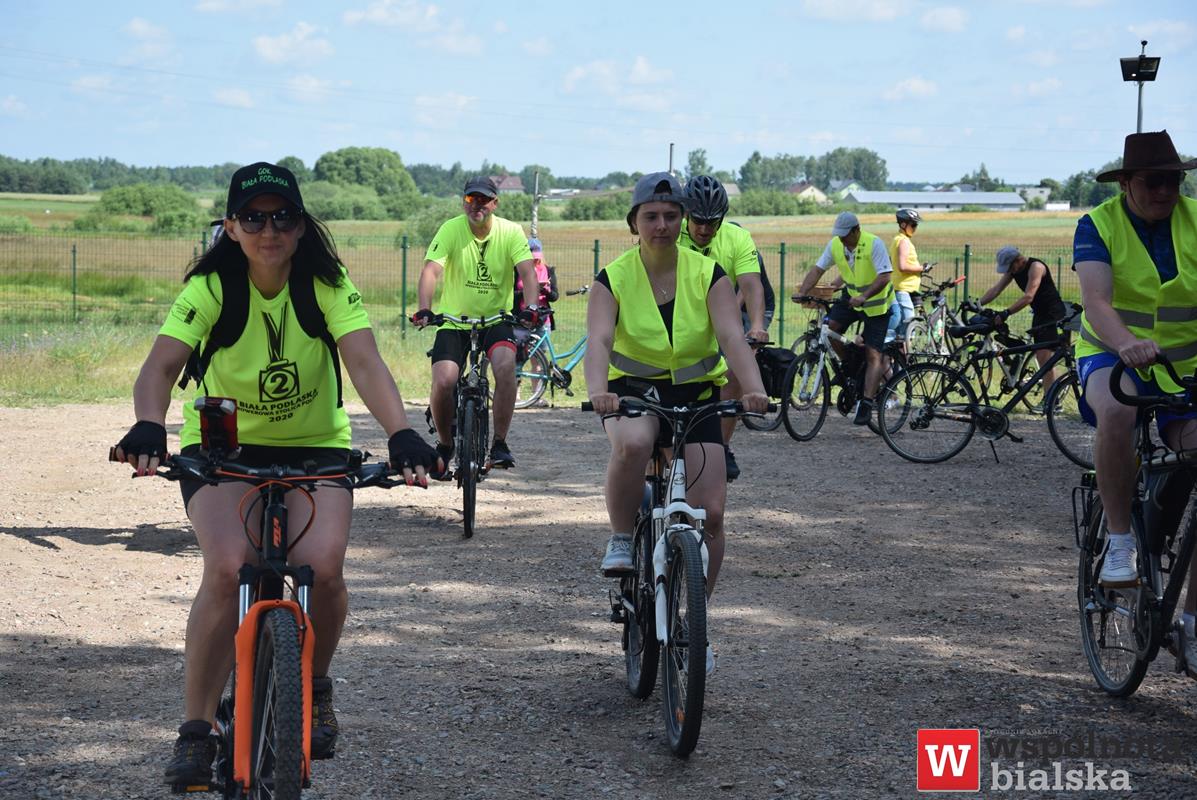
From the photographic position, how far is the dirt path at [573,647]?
15.2 feet

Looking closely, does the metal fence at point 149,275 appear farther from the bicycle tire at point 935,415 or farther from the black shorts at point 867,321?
the bicycle tire at point 935,415

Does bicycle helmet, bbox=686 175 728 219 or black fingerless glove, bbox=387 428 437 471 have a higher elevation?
bicycle helmet, bbox=686 175 728 219

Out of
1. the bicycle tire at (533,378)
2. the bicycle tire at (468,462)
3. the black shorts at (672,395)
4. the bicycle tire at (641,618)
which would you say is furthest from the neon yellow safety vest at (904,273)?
the bicycle tire at (641,618)

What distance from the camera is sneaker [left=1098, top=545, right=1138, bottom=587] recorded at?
5.08 metres

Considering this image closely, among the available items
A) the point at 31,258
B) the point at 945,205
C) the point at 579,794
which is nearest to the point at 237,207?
the point at 579,794

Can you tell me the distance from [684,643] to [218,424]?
1.87 m

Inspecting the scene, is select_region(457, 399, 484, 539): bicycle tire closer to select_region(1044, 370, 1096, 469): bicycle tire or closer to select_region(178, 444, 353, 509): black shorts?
select_region(178, 444, 353, 509): black shorts

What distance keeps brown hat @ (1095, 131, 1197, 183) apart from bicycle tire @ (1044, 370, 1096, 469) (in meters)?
6.45

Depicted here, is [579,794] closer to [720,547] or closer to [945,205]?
[720,547]

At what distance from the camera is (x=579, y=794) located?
440 cm

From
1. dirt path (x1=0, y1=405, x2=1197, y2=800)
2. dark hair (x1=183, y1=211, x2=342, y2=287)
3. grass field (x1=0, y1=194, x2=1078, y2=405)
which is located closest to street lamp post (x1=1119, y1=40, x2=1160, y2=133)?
dirt path (x1=0, y1=405, x2=1197, y2=800)

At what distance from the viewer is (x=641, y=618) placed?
5195 mm

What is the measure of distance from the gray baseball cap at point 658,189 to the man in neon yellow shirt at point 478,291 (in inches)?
151

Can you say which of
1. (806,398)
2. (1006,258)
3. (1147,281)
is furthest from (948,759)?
(1006,258)
